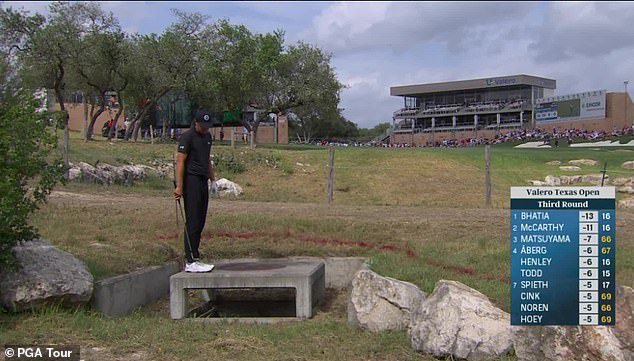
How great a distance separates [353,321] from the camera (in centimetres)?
656

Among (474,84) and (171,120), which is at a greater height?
(474,84)

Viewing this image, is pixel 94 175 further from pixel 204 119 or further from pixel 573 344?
pixel 573 344

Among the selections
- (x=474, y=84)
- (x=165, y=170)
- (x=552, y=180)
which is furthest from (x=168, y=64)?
(x=474, y=84)

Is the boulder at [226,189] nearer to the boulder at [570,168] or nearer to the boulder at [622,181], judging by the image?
the boulder at [622,181]

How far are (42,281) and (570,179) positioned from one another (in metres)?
18.4

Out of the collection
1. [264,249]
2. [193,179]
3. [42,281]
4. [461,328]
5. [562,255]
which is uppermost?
[193,179]

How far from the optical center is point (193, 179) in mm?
7664

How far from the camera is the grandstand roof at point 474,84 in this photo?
9519cm

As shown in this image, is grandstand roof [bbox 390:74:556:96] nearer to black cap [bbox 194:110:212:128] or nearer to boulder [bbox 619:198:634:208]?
boulder [bbox 619:198:634:208]

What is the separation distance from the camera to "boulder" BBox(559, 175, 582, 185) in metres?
21.1

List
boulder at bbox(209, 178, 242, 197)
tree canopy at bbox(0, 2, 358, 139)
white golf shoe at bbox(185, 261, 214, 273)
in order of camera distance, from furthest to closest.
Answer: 1. tree canopy at bbox(0, 2, 358, 139)
2. boulder at bbox(209, 178, 242, 197)
3. white golf shoe at bbox(185, 261, 214, 273)

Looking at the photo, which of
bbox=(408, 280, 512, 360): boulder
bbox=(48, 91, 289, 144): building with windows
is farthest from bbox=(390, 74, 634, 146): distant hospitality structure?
bbox=(408, 280, 512, 360): boulder

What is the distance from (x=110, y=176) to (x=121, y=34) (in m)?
18.9

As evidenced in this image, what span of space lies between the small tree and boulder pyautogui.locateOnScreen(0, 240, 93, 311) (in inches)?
8.2
